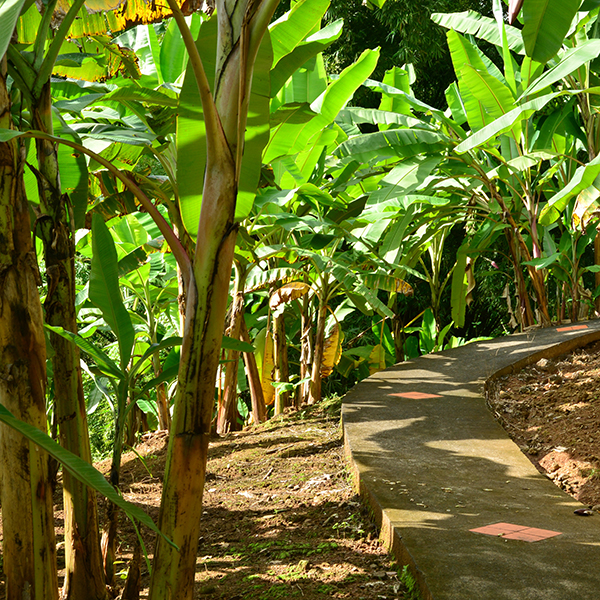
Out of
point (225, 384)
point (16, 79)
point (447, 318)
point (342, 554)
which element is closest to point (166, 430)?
point (225, 384)

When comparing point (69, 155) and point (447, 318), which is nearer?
point (69, 155)

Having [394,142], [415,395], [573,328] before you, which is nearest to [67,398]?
[415,395]

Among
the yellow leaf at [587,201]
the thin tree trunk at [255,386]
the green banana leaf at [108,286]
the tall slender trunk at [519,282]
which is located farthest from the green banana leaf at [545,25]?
the tall slender trunk at [519,282]

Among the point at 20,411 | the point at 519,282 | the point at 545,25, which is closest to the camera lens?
the point at 20,411

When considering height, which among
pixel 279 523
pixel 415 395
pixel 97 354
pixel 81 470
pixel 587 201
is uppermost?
pixel 587 201

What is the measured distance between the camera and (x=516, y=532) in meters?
1.65

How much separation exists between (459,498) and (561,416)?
4.12 feet

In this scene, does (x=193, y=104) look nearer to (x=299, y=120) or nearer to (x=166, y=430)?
(x=299, y=120)

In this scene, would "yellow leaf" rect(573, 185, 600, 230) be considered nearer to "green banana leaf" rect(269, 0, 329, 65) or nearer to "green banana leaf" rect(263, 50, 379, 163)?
"green banana leaf" rect(263, 50, 379, 163)

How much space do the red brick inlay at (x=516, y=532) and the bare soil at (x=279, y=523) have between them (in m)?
0.29

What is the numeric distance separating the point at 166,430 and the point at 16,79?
2863mm

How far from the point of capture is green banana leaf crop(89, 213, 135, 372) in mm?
1508

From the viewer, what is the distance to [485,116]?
13.6 ft

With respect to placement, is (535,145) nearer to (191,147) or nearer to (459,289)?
(459,289)
